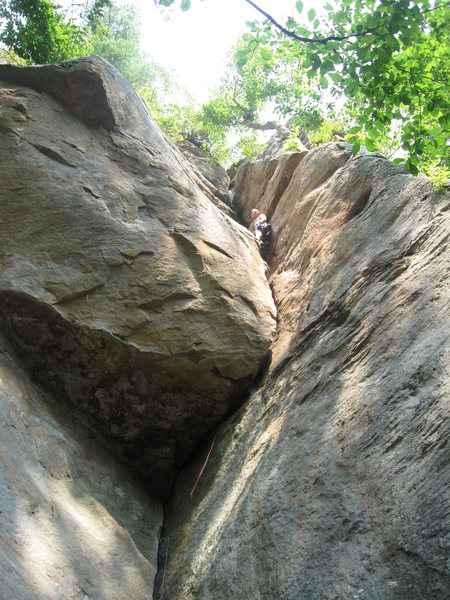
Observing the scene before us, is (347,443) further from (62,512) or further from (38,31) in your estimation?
(38,31)

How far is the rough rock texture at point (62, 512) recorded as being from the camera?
466cm

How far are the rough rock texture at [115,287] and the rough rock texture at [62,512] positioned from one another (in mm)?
517

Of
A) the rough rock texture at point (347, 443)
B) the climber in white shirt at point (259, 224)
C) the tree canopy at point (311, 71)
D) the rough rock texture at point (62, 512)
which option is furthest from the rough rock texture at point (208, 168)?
the rough rock texture at point (62, 512)

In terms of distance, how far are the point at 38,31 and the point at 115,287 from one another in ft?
34.4

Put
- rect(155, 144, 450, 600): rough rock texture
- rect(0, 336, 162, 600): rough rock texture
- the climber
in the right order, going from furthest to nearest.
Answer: the climber < rect(0, 336, 162, 600): rough rock texture < rect(155, 144, 450, 600): rough rock texture

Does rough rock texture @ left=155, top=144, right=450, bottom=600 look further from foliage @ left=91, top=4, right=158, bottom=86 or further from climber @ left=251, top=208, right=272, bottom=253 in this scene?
foliage @ left=91, top=4, right=158, bottom=86

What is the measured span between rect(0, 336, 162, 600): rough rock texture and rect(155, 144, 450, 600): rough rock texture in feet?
1.97

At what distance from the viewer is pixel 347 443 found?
5.05 meters

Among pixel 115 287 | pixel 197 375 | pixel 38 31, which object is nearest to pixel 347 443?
pixel 197 375

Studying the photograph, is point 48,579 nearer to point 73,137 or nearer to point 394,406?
point 394,406

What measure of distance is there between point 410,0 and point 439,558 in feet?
20.3

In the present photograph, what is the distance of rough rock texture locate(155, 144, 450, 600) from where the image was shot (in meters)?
4.09

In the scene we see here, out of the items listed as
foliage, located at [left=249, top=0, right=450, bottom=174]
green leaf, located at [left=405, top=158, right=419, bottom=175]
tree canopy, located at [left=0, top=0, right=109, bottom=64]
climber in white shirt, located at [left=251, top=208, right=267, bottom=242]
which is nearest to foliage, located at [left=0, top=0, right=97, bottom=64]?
tree canopy, located at [left=0, top=0, right=109, bottom=64]

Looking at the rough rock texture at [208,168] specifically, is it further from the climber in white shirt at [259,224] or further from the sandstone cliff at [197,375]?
the sandstone cliff at [197,375]
